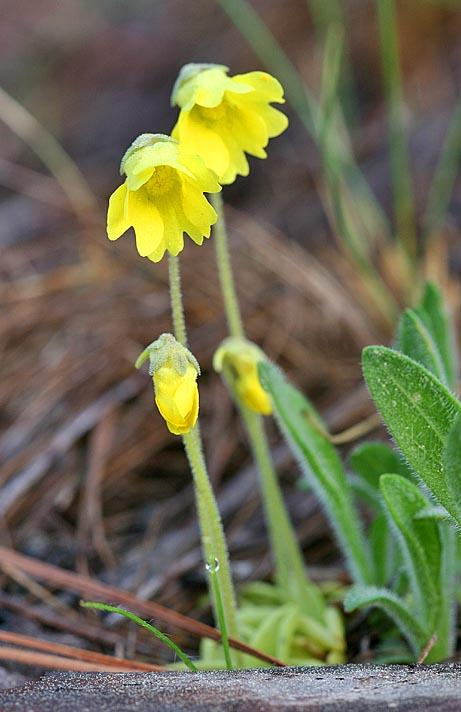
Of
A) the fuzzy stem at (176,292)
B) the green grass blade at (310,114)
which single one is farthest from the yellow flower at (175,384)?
the green grass blade at (310,114)

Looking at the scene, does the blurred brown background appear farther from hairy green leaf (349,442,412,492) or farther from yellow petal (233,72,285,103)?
yellow petal (233,72,285,103)

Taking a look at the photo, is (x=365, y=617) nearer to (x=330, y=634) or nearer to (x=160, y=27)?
(x=330, y=634)

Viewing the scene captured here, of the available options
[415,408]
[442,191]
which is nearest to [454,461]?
[415,408]

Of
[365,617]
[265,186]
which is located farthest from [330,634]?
[265,186]

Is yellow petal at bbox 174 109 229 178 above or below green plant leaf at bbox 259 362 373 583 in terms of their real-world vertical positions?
above

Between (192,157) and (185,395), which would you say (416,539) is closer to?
(185,395)

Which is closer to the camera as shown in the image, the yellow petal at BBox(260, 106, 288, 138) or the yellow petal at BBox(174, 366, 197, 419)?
the yellow petal at BBox(174, 366, 197, 419)

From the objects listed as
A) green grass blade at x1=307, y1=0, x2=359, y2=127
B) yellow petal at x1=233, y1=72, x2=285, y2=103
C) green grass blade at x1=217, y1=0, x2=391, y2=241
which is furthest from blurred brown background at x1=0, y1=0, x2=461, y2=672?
yellow petal at x1=233, y1=72, x2=285, y2=103

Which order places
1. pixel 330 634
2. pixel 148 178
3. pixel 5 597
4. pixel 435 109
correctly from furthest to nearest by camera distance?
1. pixel 435 109
2. pixel 5 597
3. pixel 330 634
4. pixel 148 178
